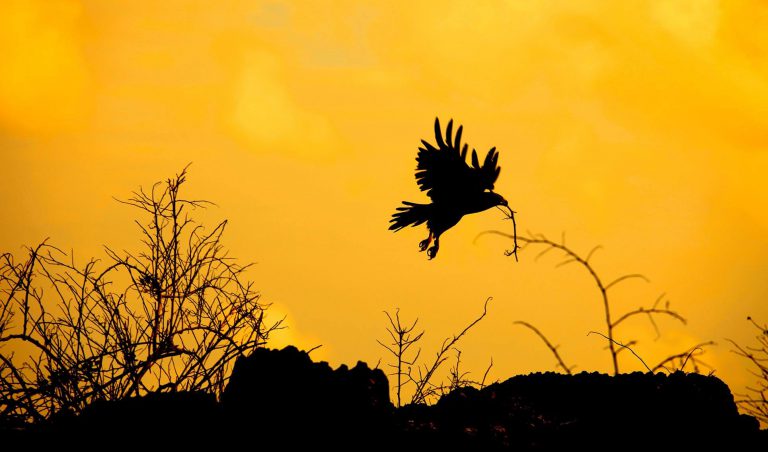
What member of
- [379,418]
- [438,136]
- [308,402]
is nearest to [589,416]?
[379,418]

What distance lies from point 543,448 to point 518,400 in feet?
2.07

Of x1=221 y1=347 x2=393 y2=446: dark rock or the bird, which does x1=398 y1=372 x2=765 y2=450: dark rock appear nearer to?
x1=221 y1=347 x2=393 y2=446: dark rock

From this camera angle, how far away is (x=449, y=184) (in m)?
9.21

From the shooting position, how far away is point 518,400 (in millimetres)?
6598

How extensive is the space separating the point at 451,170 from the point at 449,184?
149 millimetres

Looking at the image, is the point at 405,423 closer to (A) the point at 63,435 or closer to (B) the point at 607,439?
(B) the point at 607,439

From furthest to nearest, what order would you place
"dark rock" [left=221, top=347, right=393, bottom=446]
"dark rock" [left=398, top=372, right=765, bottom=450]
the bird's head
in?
the bird's head, "dark rock" [left=398, top=372, right=765, bottom=450], "dark rock" [left=221, top=347, right=393, bottom=446]

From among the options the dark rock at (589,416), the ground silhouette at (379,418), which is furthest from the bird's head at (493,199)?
the ground silhouette at (379,418)

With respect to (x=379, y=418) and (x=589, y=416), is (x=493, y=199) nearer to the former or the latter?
(x=589, y=416)

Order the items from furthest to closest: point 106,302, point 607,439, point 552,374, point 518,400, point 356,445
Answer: point 106,302 < point 552,374 < point 518,400 < point 607,439 < point 356,445

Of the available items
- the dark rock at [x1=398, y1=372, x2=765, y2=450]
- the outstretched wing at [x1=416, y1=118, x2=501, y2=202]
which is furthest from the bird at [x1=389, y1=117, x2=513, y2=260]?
the dark rock at [x1=398, y1=372, x2=765, y2=450]

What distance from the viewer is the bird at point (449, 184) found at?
9.04m

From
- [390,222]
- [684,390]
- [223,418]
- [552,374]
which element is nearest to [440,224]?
[390,222]

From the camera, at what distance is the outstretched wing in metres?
9.05
